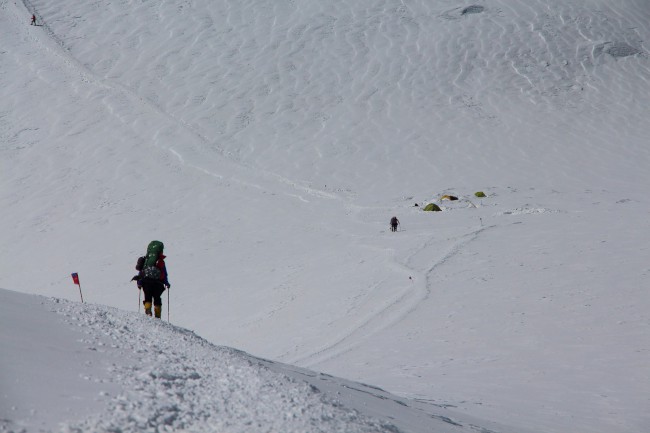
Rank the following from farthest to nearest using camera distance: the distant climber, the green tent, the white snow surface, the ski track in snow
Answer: the green tent, the distant climber, the ski track in snow, the white snow surface

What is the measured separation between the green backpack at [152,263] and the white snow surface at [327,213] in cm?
105

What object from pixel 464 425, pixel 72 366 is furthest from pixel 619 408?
pixel 72 366

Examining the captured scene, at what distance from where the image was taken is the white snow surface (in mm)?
5824

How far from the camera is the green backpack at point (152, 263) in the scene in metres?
8.59

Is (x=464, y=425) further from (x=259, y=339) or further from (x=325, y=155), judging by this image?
(x=325, y=155)

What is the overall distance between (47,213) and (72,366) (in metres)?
21.1

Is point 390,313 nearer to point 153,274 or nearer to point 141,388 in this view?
point 153,274

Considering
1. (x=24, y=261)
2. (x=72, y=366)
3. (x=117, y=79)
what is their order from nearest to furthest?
(x=72, y=366) → (x=24, y=261) → (x=117, y=79)

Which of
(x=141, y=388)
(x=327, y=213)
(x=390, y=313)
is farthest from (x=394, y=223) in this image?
(x=141, y=388)

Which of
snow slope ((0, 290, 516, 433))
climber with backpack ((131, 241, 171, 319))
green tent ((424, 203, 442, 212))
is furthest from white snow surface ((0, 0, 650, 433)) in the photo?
climber with backpack ((131, 241, 171, 319))

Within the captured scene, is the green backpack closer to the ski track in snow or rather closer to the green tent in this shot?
the ski track in snow

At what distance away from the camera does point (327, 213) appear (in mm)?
23422

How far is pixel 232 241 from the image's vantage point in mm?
21156

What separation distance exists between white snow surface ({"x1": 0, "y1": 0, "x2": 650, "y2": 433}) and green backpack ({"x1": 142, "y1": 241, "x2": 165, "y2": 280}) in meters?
1.05
